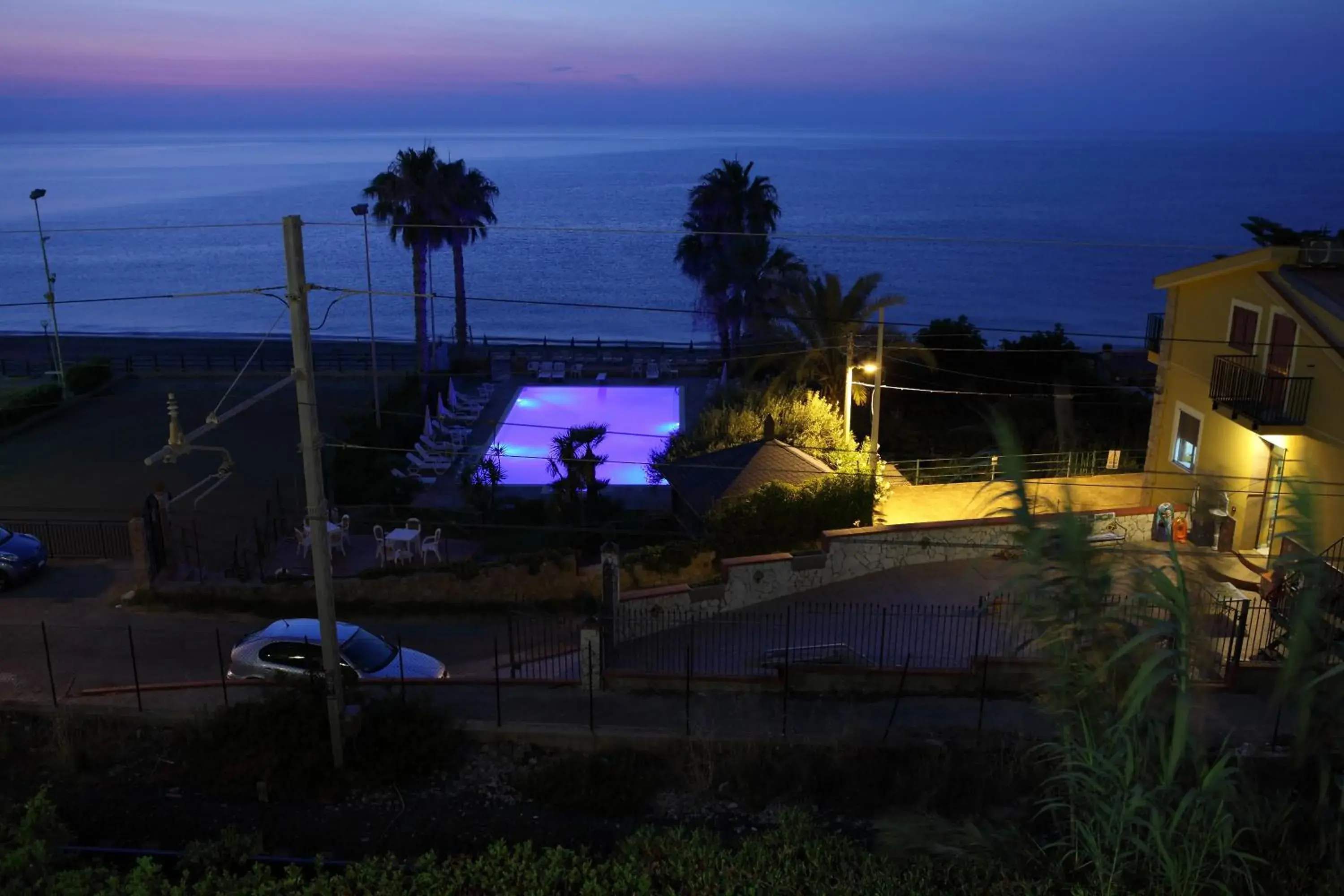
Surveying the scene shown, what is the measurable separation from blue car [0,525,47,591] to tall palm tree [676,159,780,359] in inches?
1042

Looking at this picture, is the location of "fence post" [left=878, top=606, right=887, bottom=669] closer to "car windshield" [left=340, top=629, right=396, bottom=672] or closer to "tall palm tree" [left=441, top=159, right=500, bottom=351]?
"car windshield" [left=340, top=629, right=396, bottom=672]

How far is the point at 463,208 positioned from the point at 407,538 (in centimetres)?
2572

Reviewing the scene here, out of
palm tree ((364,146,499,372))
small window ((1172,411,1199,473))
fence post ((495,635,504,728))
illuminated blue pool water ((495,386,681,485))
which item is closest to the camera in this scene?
fence post ((495,635,504,728))

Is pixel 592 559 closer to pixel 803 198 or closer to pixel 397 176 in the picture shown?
pixel 397 176

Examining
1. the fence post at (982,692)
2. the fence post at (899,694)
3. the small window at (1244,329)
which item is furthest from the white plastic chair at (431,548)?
the small window at (1244,329)

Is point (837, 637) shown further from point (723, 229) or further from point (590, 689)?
point (723, 229)

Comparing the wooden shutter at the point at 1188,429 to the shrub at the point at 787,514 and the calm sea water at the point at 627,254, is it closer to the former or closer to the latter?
the shrub at the point at 787,514

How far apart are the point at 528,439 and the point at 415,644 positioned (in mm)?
14719

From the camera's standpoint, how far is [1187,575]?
25.4 ft

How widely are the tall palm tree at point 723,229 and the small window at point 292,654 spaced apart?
28.3m

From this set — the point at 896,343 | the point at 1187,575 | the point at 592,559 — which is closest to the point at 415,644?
the point at 592,559

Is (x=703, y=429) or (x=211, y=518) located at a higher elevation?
(x=703, y=429)

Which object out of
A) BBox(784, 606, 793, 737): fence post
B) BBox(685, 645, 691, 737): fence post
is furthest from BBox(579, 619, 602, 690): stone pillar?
BBox(784, 606, 793, 737): fence post

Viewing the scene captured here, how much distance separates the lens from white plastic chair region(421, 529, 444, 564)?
68.2ft
